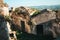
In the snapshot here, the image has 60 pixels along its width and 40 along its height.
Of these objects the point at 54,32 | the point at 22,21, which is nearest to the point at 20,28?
the point at 22,21

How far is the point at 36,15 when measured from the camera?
14.5 m

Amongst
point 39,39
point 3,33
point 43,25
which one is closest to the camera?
point 3,33

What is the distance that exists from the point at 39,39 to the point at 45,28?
1.09 m

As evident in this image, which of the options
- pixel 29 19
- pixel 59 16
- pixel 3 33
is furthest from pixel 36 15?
pixel 3 33

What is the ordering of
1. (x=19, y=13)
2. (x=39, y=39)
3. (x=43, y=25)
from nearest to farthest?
(x=39, y=39) → (x=43, y=25) → (x=19, y=13)

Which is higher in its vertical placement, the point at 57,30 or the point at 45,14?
the point at 45,14

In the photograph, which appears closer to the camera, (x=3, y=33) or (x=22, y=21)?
(x=3, y=33)

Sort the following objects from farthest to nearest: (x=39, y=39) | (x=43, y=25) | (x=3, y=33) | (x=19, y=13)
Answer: (x=19, y=13), (x=43, y=25), (x=39, y=39), (x=3, y=33)

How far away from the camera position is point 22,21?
14.5 metres

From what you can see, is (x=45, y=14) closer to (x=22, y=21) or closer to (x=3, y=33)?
(x=22, y=21)

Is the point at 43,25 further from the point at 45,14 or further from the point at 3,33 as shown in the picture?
the point at 3,33

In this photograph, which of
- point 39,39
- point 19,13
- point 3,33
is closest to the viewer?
point 3,33

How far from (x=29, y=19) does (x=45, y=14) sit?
3.62 feet

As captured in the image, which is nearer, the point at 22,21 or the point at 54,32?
the point at 54,32
